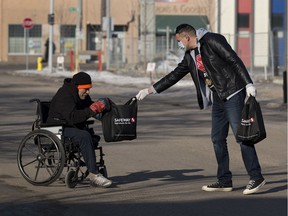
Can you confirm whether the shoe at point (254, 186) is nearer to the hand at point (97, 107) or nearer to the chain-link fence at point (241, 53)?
the hand at point (97, 107)

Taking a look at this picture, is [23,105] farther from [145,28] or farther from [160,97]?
[145,28]

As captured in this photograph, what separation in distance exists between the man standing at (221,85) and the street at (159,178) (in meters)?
0.29

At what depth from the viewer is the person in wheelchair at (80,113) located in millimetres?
9836

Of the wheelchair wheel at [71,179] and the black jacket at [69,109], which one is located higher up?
the black jacket at [69,109]

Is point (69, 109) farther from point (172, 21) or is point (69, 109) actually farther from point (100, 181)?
point (172, 21)

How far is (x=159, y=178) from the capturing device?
11.1 meters

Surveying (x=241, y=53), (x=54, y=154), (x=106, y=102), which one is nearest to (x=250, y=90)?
(x=106, y=102)

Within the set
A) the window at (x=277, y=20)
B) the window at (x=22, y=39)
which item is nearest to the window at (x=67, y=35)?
the window at (x=22, y=39)

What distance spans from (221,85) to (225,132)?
2.01ft

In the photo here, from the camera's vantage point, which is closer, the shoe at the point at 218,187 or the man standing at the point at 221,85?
the man standing at the point at 221,85

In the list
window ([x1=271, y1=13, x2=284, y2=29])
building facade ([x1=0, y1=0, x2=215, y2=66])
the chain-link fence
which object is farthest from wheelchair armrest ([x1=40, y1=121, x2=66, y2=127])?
building facade ([x1=0, y1=0, x2=215, y2=66])

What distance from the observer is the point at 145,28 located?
4688cm

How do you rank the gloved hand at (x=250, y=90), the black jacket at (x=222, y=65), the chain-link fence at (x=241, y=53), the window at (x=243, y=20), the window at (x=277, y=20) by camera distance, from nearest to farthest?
the gloved hand at (x=250, y=90) → the black jacket at (x=222, y=65) → the chain-link fence at (x=241, y=53) → the window at (x=277, y=20) → the window at (x=243, y=20)

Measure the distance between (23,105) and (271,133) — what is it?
8249 mm
